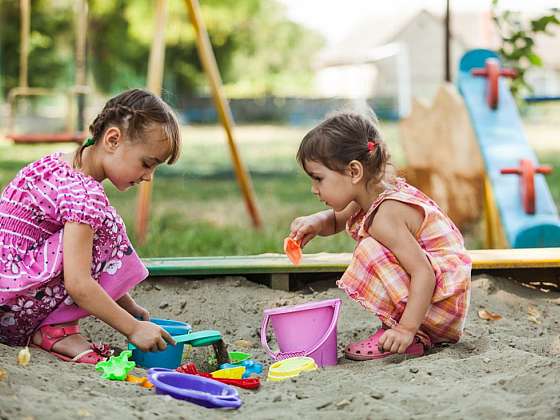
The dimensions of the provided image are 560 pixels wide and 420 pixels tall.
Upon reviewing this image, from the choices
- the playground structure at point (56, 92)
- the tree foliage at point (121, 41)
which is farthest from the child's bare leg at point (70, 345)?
the tree foliage at point (121, 41)

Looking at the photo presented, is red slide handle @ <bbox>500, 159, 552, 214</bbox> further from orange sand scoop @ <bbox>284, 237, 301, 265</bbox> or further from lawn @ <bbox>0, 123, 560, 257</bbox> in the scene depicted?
orange sand scoop @ <bbox>284, 237, 301, 265</bbox>

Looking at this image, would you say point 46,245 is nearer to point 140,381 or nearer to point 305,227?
point 140,381

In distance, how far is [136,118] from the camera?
2373 millimetres

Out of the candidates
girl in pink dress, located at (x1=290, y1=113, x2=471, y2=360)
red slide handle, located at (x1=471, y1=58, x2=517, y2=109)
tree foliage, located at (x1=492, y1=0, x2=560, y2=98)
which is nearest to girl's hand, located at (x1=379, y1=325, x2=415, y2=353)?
girl in pink dress, located at (x1=290, y1=113, x2=471, y2=360)

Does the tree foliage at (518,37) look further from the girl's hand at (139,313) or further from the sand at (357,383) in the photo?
the girl's hand at (139,313)

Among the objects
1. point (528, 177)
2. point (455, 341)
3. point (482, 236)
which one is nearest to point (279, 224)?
point (482, 236)

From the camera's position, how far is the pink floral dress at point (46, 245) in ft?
7.67

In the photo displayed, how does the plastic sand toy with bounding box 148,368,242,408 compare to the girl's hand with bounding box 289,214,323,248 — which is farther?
the girl's hand with bounding box 289,214,323,248

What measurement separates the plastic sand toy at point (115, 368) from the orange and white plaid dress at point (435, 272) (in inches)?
26.8

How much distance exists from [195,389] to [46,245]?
2.20 feet

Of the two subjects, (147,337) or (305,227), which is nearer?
(147,337)

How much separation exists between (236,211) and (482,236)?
2.12m

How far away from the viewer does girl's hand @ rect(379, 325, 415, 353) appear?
231 centimetres

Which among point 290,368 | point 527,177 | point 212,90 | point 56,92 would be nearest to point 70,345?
point 290,368
